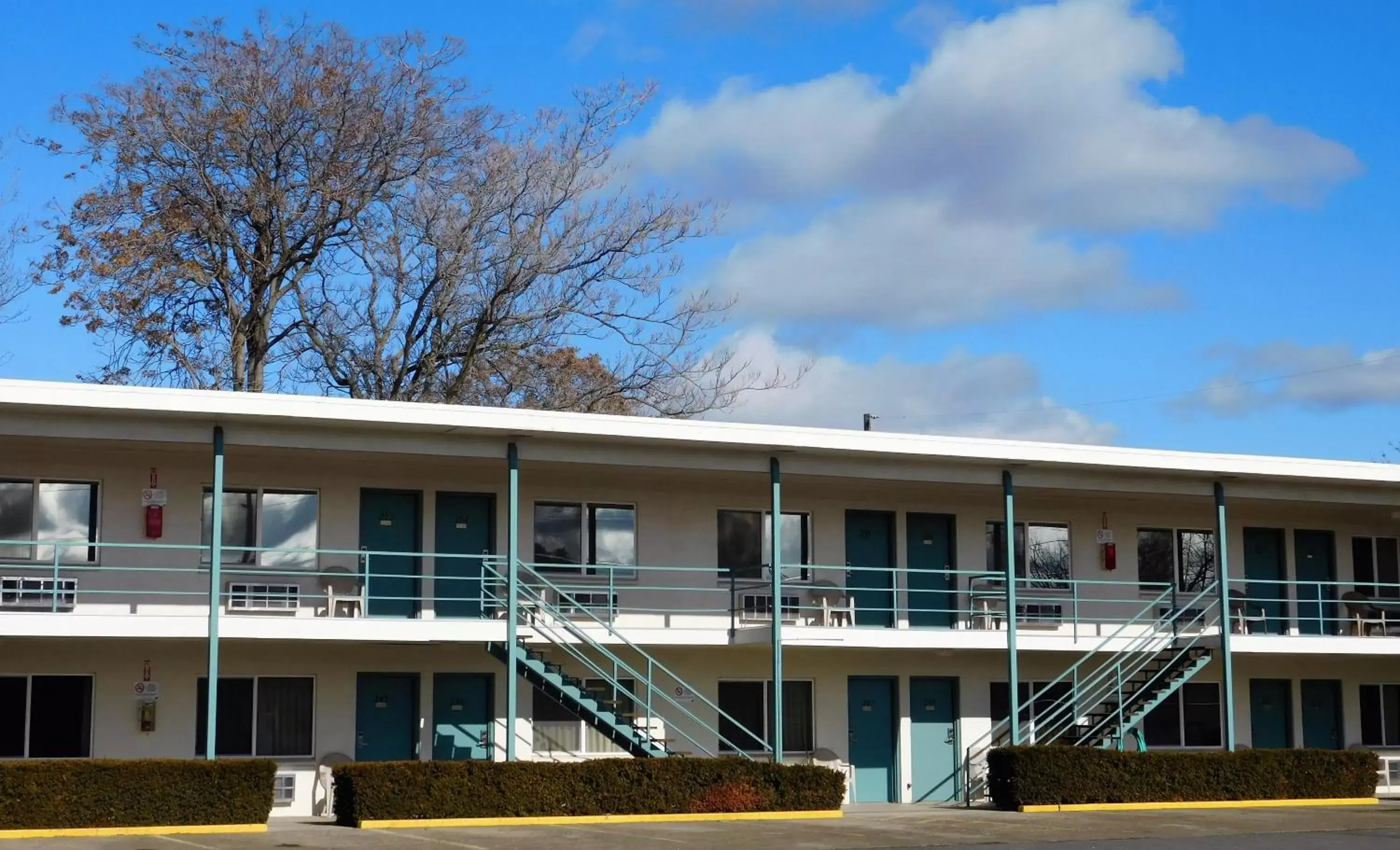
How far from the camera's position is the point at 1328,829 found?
22.7m

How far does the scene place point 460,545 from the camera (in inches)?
1022

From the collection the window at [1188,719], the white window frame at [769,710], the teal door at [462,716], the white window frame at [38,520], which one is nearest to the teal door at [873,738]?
the white window frame at [769,710]

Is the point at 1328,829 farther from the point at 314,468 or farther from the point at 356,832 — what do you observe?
the point at 314,468

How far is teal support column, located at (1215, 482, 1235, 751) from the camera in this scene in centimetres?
2725

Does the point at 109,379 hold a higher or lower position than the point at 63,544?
higher

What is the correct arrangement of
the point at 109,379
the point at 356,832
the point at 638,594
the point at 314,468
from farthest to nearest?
the point at 109,379, the point at 638,594, the point at 314,468, the point at 356,832

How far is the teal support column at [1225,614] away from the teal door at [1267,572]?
2908 millimetres

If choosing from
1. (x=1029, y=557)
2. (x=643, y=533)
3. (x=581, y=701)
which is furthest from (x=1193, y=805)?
(x=581, y=701)

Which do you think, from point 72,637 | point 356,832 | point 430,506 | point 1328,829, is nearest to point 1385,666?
point 1328,829

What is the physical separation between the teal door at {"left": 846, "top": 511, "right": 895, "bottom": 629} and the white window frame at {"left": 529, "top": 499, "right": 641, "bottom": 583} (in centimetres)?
355

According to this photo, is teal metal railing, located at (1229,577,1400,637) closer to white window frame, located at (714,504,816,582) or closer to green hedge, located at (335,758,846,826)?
white window frame, located at (714,504,816,582)

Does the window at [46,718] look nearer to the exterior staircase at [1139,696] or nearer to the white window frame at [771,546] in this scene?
the white window frame at [771,546]

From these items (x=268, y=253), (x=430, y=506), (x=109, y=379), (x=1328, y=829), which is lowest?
(x=1328, y=829)

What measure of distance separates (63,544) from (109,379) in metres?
14.7
